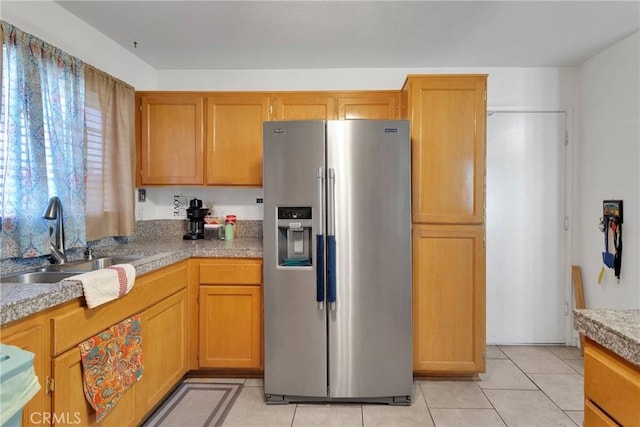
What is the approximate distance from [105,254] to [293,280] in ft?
4.11

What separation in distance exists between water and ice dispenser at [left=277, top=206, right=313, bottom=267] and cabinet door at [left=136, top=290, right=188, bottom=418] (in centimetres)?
73

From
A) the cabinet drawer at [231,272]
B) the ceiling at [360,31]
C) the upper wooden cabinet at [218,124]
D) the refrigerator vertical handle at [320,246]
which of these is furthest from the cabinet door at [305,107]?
the cabinet drawer at [231,272]

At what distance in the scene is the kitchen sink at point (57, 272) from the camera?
1622mm

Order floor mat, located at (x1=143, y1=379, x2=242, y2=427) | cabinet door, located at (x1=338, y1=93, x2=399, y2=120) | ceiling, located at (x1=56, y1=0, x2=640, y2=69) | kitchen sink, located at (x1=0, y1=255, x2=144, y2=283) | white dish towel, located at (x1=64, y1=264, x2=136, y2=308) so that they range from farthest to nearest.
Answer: cabinet door, located at (x1=338, y1=93, x2=399, y2=120) → ceiling, located at (x1=56, y1=0, x2=640, y2=69) → floor mat, located at (x1=143, y1=379, x2=242, y2=427) → kitchen sink, located at (x1=0, y1=255, x2=144, y2=283) → white dish towel, located at (x1=64, y1=264, x2=136, y2=308)

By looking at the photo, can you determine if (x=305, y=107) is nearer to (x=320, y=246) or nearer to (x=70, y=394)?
(x=320, y=246)

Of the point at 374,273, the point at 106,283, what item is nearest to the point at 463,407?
the point at 374,273

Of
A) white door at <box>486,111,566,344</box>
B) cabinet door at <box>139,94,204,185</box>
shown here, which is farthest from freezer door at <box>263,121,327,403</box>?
white door at <box>486,111,566,344</box>

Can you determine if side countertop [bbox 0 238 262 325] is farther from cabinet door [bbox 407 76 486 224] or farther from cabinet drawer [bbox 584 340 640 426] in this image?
cabinet drawer [bbox 584 340 640 426]

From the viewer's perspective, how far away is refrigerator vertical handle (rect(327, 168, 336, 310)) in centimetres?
204

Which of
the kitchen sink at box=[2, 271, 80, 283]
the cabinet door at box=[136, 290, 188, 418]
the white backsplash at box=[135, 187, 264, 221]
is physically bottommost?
the cabinet door at box=[136, 290, 188, 418]

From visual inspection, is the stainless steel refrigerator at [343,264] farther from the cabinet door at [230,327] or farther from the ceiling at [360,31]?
the ceiling at [360,31]

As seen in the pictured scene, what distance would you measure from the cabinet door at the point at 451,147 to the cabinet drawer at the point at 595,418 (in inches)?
53.9

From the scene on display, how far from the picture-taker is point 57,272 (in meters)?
1.70

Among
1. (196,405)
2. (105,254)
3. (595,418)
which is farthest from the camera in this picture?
(105,254)
